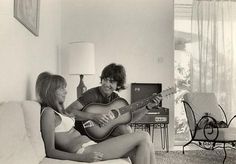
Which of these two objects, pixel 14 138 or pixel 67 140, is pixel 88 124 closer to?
pixel 67 140

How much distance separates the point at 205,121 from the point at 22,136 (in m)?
3.22

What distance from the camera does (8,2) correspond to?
219 centimetres

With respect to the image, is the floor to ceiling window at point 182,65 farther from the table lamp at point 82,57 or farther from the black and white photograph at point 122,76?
the table lamp at point 82,57

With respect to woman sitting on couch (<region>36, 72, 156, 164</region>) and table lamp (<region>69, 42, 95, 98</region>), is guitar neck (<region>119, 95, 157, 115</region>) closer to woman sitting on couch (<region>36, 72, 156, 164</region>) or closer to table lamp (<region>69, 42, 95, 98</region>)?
woman sitting on couch (<region>36, 72, 156, 164</region>)

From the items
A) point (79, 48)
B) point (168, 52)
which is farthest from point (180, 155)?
point (79, 48)

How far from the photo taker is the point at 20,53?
250 cm

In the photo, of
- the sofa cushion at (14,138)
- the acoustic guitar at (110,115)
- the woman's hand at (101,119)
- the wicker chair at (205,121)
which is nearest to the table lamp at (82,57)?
the wicker chair at (205,121)

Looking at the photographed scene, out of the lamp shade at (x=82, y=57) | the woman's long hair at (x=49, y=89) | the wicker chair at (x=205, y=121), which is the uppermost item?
the lamp shade at (x=82, y=57)

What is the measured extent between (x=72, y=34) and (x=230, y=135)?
2572 millimetres

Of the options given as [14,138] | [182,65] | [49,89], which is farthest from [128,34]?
[14,138]

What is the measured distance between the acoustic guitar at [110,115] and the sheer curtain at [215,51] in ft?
9.49

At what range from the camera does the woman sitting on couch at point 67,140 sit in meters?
1.96

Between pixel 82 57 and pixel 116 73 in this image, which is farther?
pixel 82 57

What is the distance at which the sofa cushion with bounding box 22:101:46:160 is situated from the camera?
187cm
